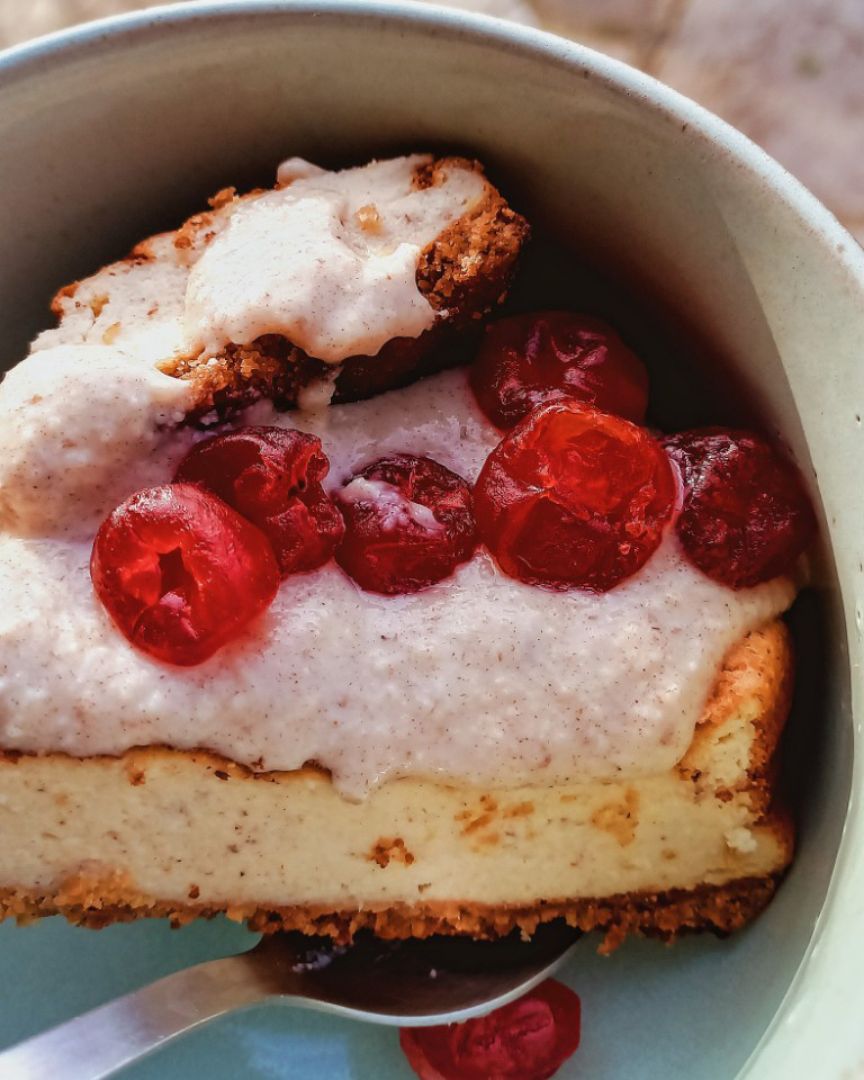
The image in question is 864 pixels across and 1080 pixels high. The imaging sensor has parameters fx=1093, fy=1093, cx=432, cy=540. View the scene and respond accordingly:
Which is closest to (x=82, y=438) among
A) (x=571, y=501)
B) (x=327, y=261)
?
(x=327, y=261)

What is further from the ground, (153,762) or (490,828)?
(490,828)

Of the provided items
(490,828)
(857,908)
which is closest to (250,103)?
(490,828)

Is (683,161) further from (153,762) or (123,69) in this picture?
(153,762)

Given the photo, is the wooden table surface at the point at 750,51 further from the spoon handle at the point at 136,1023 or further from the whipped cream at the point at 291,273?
the spoon handle at the point at 136,1023

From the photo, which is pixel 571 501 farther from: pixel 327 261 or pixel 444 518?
pixel 327 261

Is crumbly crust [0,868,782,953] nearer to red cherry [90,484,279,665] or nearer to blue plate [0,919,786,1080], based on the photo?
blue plate [0,919,786,1080]

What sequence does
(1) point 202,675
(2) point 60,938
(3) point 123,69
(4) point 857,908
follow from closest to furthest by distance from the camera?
(4) point 857,908 < (1) point 202,675 < (3) point 123,69 < (2) point 60,938
